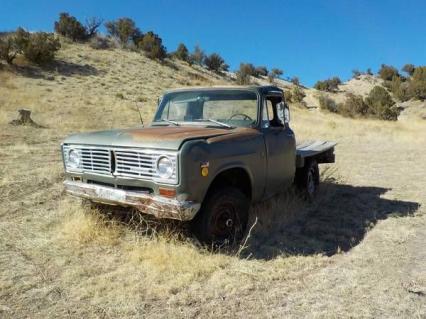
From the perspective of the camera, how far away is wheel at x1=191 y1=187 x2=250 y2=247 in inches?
184

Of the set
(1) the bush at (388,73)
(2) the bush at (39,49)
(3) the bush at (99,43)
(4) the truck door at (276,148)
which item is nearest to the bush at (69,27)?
(3) the bush at (99,43)

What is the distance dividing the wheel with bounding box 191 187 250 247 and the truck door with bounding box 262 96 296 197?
2.31 ft

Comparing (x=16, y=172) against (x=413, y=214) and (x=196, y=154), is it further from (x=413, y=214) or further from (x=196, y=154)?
(x=413, y=214)

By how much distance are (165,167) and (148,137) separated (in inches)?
15.3

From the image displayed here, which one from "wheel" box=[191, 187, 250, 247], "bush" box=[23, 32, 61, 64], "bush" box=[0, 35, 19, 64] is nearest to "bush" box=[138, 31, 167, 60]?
"bush" box=[23, 32, 61, 64]

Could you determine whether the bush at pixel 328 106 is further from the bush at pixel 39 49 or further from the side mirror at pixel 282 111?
the side mirror at pixel 282 111

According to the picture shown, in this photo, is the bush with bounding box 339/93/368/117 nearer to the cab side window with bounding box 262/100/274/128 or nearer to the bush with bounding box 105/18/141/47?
the bush with bounding box 105/18/141/47

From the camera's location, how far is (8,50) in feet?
97.3

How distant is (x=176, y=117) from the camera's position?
6031mm

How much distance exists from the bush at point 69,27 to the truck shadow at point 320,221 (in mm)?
37424

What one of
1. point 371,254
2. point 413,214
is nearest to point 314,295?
point 371,254

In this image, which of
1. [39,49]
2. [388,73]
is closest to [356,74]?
[388,73]

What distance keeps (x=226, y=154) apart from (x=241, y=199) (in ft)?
2.10

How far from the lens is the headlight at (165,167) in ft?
14.1
